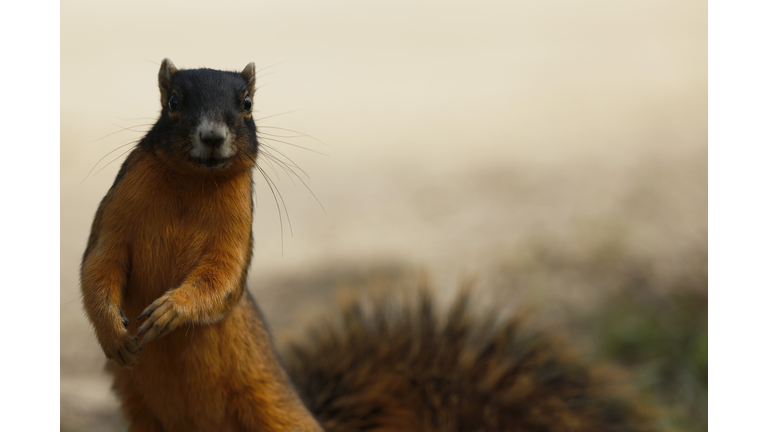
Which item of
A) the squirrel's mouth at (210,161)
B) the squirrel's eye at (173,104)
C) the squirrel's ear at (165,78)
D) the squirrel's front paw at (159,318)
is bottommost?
the squirrel's front paw at (159,318)

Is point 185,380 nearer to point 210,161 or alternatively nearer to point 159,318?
point 159,318

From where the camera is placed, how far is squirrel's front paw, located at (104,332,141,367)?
68cm

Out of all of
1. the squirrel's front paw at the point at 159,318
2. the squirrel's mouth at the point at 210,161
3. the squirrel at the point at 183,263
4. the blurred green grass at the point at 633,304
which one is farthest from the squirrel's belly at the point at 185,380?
the blurred green grass at the point at 633,304

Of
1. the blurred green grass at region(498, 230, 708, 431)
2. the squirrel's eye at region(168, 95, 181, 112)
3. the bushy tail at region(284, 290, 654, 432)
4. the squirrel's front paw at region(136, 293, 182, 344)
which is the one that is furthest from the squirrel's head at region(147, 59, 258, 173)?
the blurred green grass at region(498, 230, 708, 431)

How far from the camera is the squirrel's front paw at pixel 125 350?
0.68m

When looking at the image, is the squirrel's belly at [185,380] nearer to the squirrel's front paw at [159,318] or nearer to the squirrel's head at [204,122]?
the squirrel's front paw at [159,318]

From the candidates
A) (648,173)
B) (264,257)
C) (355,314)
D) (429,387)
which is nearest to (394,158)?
(264,257)

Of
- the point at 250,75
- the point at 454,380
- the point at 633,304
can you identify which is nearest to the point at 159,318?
the point at 250,75

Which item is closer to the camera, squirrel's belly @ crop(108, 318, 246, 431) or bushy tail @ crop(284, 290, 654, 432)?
squirrel's belly @ crop(108, 318, 246, 431)

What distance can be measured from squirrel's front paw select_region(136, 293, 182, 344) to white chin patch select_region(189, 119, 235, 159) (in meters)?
0.16

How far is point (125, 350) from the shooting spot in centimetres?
68

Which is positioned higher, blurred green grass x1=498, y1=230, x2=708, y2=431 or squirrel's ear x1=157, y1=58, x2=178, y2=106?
squirrel's ear x1=157, y1=58, x2=178, y2=106

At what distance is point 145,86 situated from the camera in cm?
125

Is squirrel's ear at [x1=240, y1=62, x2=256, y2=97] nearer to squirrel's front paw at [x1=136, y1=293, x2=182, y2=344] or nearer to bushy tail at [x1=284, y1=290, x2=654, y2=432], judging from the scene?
squirrel's front paw at [x1=136, y1=293, x2=182, y2=344]
